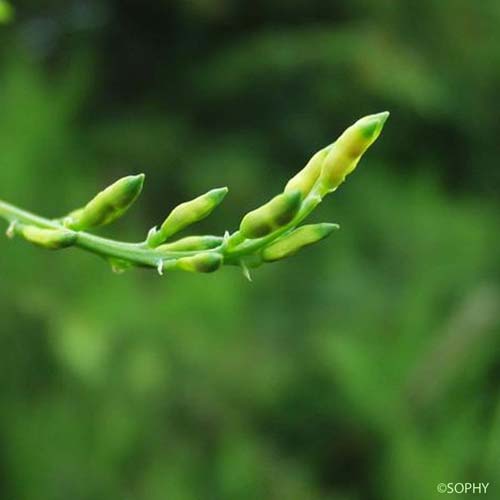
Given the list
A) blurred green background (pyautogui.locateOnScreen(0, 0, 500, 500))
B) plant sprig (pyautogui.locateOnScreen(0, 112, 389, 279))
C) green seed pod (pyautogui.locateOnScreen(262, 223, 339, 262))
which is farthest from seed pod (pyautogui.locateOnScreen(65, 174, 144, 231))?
blurred green background (pyautogui.locateOnScreen(0, 0, 500, 500))

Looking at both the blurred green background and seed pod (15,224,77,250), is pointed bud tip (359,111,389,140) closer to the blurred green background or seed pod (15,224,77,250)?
seed pod (15,224,77,250)

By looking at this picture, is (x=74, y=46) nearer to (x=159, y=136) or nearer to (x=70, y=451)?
(x=159, y=136)

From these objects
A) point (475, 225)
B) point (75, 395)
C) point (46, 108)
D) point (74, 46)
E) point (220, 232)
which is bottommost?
point (75, 395)

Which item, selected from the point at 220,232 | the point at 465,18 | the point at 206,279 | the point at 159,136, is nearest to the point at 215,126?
the point at 159,136

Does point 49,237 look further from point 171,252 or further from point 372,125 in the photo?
point 372,125

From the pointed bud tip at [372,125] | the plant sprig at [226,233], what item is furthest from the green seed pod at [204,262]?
the pointed bud tip at [372,125]

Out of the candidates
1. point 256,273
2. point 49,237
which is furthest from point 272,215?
point 256,273
